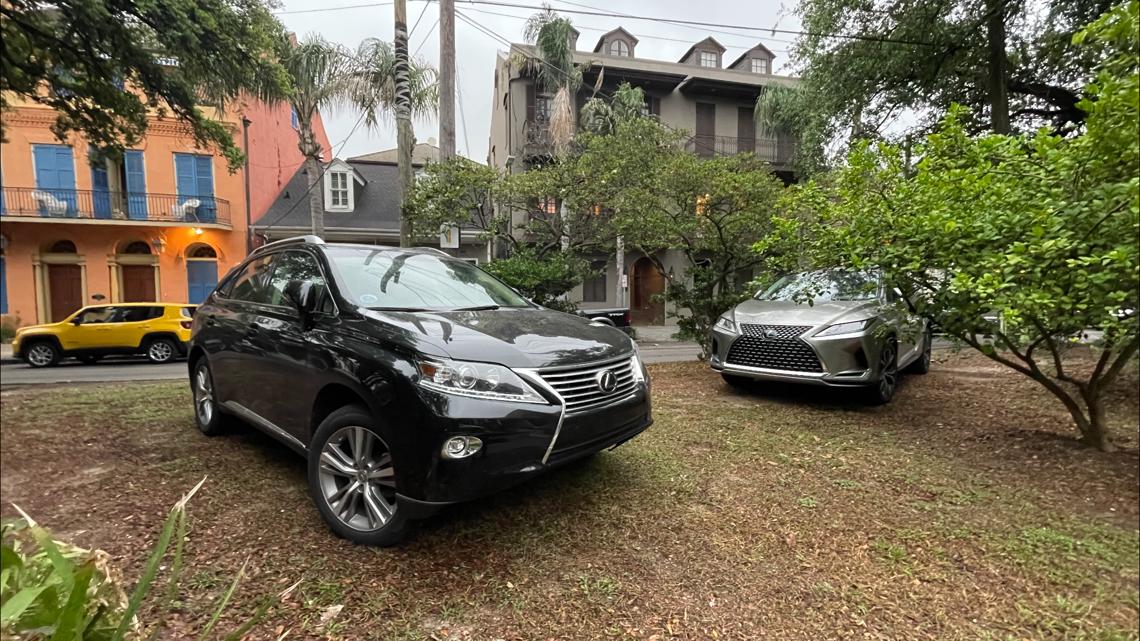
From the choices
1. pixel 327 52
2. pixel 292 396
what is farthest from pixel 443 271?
pixel 327 52

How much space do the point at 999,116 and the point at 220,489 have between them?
34.1 ft

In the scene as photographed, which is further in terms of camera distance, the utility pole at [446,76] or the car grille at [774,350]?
the utility pole at [446,76]

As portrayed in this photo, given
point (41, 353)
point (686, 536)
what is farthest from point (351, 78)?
point (686, 536)

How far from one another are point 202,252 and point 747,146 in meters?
19.7

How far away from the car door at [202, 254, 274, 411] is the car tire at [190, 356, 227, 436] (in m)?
0.18

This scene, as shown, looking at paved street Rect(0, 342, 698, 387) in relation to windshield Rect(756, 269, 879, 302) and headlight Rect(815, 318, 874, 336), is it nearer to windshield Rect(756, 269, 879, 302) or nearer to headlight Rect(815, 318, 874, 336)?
windshield Rect(756, 269, 879, 302)

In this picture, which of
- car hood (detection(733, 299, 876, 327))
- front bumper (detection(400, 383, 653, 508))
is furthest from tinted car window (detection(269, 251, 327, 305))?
car hood (detection(733, 299, 876, 327))

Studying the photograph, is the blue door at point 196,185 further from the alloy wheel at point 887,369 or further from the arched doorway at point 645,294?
the alloy wheel at point 887,369

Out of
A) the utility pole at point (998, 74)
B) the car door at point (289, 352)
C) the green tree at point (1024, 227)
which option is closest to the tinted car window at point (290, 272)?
the car door at point (289, 352)

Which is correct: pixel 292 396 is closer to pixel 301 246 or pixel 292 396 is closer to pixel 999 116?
pixel 301 246

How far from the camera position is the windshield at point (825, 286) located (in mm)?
4922

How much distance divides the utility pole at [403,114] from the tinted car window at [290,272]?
514 cm

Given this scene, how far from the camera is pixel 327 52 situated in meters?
13.6

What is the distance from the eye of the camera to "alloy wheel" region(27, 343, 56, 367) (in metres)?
10.7
